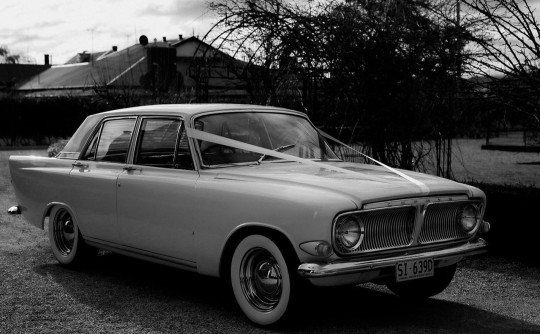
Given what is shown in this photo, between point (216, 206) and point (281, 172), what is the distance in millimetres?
530

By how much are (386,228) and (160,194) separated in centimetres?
189

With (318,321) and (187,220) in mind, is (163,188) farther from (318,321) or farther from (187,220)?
(318,321)

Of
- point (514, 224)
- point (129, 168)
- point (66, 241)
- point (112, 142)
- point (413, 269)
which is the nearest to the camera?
point (413, 269)

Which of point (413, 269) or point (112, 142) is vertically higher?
point (112, 142)

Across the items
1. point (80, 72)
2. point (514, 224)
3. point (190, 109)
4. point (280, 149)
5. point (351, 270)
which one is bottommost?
point (514, 224)

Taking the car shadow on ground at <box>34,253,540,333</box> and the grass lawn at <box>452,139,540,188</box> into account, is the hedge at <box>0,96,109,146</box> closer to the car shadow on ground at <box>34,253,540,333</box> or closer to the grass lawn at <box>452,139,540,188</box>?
the grass lawn at <box>452,139,540,188</box>

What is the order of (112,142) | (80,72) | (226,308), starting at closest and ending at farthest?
1. (226,308)
2. (112,142)
3. (80,72)

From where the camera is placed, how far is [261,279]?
557 centimetres

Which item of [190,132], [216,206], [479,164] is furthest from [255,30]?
[479,164]

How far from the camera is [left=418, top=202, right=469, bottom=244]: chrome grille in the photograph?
5.68m

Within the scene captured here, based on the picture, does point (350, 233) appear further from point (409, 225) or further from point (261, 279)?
point (261, 279)

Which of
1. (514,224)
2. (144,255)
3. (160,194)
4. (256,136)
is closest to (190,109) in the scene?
(256,136)

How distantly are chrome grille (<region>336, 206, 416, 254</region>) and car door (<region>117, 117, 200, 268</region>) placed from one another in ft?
4.38

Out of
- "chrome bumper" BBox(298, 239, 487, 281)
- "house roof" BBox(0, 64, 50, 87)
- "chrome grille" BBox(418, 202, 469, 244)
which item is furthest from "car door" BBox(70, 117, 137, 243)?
"house roof" BBox(0, 64, 50, 87)
